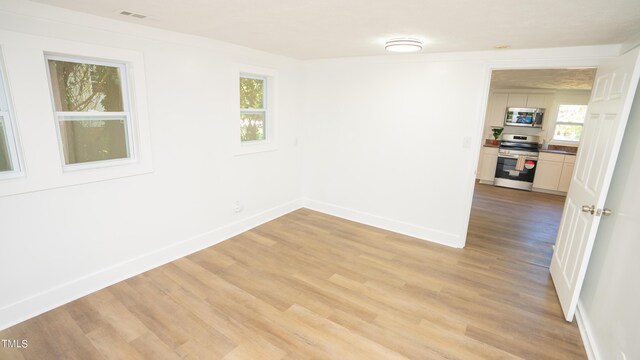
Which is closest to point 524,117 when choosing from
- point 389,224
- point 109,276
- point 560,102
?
point 560,102

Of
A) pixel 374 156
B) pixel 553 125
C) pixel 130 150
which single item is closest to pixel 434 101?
pixel 374 156

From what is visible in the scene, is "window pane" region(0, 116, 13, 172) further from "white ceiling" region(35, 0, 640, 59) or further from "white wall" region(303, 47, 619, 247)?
"white wall" region(303, 47, 619, 247)

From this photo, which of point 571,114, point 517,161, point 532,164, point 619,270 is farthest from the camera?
point 571,114

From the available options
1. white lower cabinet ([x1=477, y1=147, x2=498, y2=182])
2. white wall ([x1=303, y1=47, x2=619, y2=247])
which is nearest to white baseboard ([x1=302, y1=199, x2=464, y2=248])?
white wall ([x1=303, y1=47, x2=619, y2=247])

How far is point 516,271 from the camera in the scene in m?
3.23

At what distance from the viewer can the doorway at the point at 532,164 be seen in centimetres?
409

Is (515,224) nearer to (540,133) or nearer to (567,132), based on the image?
(540,133)

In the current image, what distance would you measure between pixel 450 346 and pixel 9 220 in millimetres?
3283

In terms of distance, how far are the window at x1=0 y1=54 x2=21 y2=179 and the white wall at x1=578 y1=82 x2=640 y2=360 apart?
13.3 feet

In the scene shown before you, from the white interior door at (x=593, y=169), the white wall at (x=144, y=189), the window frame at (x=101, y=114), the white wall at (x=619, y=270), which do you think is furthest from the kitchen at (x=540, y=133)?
the window frame at (x=101, y=114)

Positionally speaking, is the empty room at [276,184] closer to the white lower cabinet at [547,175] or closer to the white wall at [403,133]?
the white wall at [403,133]

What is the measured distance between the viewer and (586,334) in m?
2.23

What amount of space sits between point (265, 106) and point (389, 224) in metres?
2.39

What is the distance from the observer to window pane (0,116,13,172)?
2111mm
